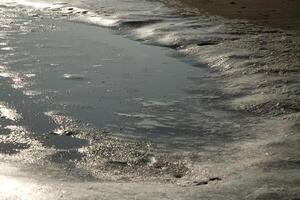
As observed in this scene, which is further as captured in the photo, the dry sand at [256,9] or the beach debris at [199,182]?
the dry sand at [256,9]

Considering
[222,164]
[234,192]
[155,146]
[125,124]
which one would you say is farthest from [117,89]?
[234,192]

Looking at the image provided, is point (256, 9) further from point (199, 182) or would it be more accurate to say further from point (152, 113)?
point (199, 182)

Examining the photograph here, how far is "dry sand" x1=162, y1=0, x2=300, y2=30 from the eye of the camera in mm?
9648

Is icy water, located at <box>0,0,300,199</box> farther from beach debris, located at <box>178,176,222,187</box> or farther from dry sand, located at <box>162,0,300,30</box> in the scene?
dry sand, located at <box>162,0,300,30</box>

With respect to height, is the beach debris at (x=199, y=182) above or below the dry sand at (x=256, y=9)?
below

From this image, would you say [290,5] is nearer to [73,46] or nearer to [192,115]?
[73,46]

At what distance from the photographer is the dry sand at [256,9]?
9648 millimetres

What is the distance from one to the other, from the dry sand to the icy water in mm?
602

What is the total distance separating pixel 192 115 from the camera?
5.30 m

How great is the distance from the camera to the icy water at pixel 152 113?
12.2ft

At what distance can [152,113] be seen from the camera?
17.6 feet

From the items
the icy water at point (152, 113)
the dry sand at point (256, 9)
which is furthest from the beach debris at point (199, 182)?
the dry sand at point (256, 9)

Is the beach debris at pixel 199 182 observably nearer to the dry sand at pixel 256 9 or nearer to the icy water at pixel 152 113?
the icy water at pixel 152 113

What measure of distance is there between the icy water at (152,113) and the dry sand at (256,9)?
602mm
